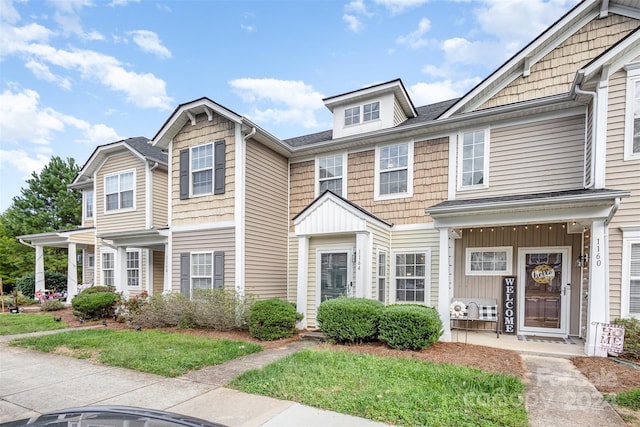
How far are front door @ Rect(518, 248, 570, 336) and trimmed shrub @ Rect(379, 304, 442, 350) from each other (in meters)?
2.96

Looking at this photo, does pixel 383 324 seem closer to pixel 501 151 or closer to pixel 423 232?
pixel 423 232

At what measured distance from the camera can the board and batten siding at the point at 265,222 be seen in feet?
28.7

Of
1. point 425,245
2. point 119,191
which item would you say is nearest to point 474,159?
point 425,245

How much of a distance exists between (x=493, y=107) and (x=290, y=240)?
256 inches

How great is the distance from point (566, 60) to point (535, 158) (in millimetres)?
2431

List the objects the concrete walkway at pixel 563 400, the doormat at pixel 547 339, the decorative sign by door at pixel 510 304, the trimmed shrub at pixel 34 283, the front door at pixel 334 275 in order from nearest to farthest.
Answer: the concrete walkway at pixel 563 400 → the doormat at pixel 547 339 → the decorative sign by door at pixel 510 304 → the front door at pixel 334 275 → the trimmed shrub at pixel 34 283

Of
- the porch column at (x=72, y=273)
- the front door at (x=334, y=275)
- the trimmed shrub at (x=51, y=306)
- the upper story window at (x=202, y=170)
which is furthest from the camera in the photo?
the porch column at (x=72, y=273)

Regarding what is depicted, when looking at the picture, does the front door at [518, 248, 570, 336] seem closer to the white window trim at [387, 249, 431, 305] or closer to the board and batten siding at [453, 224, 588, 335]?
the board and batten siding at [453, 224, 588, 335]

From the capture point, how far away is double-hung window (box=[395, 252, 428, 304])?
26.6ft

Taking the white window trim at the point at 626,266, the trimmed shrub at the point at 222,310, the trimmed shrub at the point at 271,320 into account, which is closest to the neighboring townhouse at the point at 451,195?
the white window trim at the point at 626,266

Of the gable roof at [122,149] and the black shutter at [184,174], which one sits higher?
the gable roof at [122,149]

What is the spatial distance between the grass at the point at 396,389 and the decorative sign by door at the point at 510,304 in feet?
11.8

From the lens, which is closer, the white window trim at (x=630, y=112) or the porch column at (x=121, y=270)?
the white window trim at (x=630, y=112)

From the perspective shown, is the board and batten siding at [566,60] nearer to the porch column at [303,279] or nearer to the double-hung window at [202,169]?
the porch column at [303,279]
